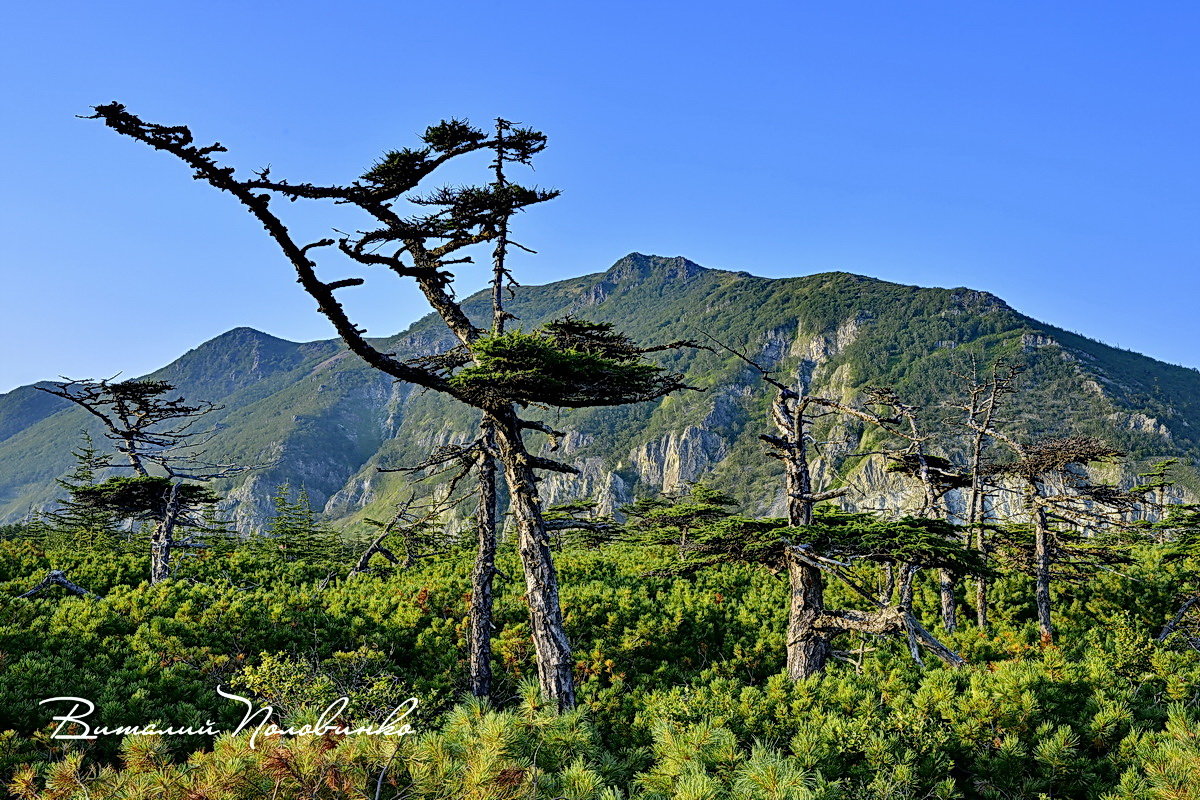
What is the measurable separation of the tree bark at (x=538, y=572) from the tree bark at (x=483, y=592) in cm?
124

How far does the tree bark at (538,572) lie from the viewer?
743cm

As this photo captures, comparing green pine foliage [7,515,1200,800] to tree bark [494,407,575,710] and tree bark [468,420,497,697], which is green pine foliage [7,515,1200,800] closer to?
tree bark [494,407,575,710]

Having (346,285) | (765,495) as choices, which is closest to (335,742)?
(346,285)

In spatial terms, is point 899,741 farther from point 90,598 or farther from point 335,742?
point 90,598

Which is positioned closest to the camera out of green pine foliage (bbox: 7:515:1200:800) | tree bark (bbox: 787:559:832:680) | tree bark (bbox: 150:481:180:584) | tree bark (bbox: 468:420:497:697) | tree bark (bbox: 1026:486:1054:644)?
green pine foliage (bbox: 7:515:1200:800)

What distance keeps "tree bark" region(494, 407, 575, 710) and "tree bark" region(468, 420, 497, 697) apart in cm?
124

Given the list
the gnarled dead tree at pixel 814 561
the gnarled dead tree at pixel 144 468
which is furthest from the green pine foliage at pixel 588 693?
the gnarled dead tree at pixel 144 468

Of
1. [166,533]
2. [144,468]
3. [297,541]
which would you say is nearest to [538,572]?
[166,533]

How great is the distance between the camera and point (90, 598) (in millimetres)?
Result: 9273

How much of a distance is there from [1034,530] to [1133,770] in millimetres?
12701

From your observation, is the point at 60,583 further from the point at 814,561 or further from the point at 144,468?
the point at 814,561

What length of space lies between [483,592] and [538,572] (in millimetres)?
2065

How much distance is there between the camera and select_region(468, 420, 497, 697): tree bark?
922cm

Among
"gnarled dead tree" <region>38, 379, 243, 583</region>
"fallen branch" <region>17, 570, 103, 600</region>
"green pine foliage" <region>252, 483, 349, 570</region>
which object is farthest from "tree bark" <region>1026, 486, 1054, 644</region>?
"green pine foliage" <region>252, 483, 349, 570</region>
